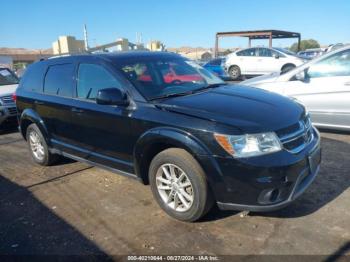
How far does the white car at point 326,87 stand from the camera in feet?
20.9

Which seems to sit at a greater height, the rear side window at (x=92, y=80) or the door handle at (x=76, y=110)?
the rear side window at (x=92, y=80)

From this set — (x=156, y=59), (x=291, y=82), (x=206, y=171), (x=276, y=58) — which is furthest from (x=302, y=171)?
(x=276, y=58)

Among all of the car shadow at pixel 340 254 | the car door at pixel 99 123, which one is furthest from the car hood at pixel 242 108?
the car shadow at pixel 340 254

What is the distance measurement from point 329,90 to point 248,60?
1283 centimetres

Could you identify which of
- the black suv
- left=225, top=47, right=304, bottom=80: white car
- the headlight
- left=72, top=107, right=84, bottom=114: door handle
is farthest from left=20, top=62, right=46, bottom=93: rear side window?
left=225, top=47, right=304, bottom=80: white car

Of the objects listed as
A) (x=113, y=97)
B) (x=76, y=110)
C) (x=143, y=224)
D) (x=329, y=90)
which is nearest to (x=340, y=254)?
(x=143, y=224)

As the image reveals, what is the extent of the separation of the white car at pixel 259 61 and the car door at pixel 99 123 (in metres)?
14.1

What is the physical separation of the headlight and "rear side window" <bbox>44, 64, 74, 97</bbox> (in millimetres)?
2599

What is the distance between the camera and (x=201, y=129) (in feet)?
11.5

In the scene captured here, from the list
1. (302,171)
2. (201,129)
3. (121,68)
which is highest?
(121,68)

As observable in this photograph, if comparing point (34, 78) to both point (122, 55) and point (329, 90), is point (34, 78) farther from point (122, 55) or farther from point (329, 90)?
point (329, 90)

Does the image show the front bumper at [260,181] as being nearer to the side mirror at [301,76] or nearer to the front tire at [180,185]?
the front tire at [180,185]

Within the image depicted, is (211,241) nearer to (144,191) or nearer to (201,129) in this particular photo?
(201,129)

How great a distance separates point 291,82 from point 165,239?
4534mm
